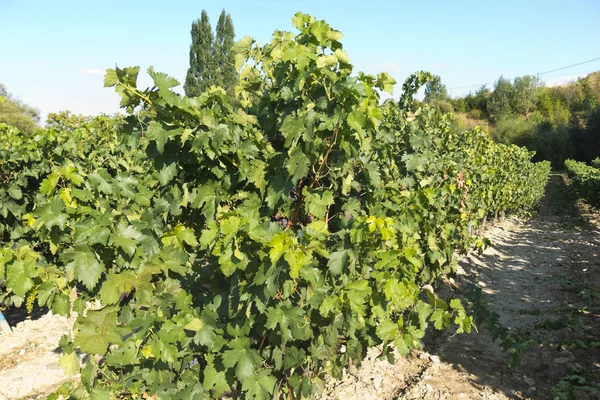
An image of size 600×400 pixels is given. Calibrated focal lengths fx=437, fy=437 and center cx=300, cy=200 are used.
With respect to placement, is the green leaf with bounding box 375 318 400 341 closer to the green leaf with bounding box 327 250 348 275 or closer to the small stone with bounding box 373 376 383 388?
the green leaf with bounding box 327 250 348 275

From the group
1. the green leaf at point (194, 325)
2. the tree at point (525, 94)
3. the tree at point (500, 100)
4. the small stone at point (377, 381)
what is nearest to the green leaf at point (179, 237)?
the green leaf at point (194, 325)

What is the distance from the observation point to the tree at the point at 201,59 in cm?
4153

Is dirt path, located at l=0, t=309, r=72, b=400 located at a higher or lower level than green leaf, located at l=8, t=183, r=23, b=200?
lower

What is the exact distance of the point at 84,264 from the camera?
6.71 feet

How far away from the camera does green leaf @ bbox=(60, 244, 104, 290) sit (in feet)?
6.65

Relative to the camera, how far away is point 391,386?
372 centimetres

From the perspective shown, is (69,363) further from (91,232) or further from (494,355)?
(494,355)

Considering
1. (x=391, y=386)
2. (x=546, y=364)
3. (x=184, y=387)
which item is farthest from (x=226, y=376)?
(x=546, y=364)

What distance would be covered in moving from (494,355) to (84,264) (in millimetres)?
3805

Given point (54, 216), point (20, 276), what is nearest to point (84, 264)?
point (54, 216)

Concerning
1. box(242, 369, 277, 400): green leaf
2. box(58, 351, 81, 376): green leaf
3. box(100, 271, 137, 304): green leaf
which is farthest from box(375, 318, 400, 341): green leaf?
box(58, 351, 81, 376): green leaf

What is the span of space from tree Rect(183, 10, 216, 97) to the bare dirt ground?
37582 millimetres

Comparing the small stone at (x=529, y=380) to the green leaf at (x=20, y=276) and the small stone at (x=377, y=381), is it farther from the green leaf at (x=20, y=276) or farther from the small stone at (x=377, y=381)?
the green leaf at (x=20, y=276)

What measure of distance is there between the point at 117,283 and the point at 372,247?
1.42 metres
